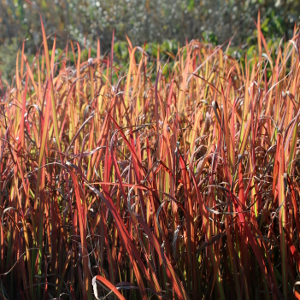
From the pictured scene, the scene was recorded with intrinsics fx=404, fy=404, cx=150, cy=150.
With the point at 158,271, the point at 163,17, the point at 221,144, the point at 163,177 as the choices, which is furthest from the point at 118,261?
the point at 163,17

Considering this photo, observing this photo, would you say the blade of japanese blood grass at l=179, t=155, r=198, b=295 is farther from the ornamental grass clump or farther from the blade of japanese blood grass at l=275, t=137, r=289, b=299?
the blade of japanese blood grass at l=275, t=137, r=289, b=299

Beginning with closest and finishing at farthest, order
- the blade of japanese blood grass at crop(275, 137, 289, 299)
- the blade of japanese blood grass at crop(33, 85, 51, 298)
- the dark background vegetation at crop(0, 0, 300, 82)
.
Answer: the blade of japanese blood grass at crop(275, 137, 289, 299) < the blade of japanese blood grass at crop(33, 85, 51, 298) < the dark background vegetation at crop(0, 0, 300, 82)

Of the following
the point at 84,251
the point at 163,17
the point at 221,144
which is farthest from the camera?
the point at 163,17

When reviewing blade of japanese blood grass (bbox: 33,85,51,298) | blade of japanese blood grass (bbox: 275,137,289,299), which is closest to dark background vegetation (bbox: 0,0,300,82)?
A: blade of japanese blood grass (bbox: 33,85,51,298)

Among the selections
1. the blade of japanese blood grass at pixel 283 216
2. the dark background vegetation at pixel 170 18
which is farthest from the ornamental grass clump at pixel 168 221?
the dark background vegetation at pixel 170 18

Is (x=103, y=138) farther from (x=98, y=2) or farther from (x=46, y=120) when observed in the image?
(x=98, y=2)

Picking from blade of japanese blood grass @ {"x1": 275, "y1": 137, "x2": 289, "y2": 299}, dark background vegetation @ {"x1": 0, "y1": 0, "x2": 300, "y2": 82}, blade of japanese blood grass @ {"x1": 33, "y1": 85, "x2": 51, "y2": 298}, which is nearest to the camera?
blade of japanese blood grass @ {"x1": 275, "y1": 137, "x2": 289, "y2": 299}

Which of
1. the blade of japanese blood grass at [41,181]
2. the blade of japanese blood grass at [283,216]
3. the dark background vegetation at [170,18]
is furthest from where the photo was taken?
the dark background vegetation at [170,18]

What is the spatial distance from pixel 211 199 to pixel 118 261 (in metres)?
0.29

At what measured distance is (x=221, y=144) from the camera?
40.9 inches

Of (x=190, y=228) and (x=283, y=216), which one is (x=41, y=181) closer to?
(x=190, y=228)

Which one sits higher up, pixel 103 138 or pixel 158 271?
pixel 103 138

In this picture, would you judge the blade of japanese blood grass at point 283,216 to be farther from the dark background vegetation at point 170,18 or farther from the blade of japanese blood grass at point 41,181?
the dark background vegetation at point 170,18

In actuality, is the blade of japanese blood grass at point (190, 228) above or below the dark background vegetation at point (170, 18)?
below
